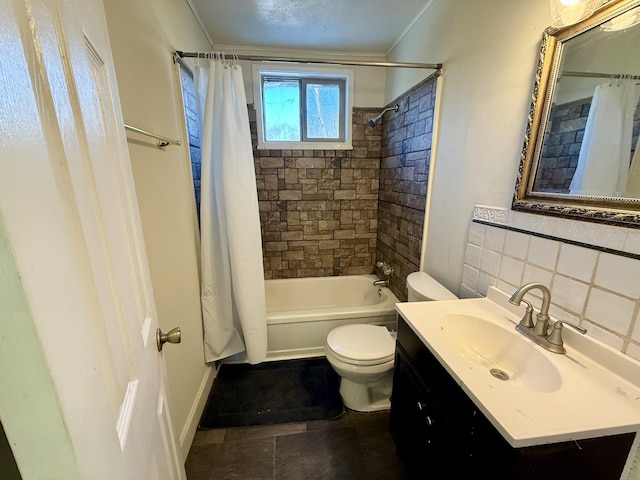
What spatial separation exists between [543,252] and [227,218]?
153 cm

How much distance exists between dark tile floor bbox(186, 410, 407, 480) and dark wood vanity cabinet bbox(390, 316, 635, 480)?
208mm

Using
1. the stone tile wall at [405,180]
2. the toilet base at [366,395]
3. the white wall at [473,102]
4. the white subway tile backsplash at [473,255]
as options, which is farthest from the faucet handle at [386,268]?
the white subway tile backsplash at [473,255]

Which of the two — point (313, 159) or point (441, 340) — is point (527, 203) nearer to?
point (441, 340)

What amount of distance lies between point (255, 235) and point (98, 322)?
1301 millimetres

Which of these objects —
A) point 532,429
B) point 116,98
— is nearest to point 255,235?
point 116,98

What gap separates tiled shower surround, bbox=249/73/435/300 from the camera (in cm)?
232

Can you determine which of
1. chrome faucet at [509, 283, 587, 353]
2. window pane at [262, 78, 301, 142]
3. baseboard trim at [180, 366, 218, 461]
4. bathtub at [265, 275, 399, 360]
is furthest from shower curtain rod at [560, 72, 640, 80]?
baseboard trim at [180, 366, 218, 461]

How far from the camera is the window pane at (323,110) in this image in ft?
8.34

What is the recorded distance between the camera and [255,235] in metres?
1.72

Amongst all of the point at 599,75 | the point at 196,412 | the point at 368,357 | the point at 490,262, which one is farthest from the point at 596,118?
the point at 196,412

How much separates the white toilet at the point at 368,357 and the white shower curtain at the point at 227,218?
1.87 feet

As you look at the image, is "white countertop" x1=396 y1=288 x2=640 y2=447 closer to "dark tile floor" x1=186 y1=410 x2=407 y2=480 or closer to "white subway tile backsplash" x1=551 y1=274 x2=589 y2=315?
"white subway tile backsplash" x1=551 y1=274 x2=589 y2=315

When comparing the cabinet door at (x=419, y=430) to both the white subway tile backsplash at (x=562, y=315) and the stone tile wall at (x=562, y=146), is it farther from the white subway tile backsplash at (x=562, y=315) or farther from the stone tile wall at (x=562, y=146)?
the stone tile wall at (x=562, y=146)

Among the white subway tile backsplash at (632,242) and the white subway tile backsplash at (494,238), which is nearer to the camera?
the white subway tile backsplash at (632,242)
